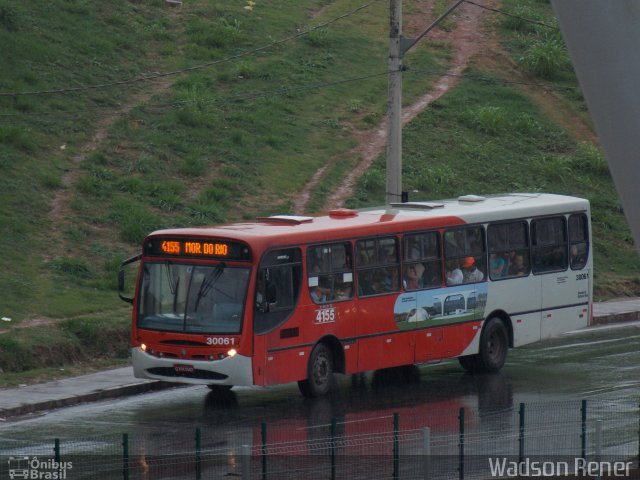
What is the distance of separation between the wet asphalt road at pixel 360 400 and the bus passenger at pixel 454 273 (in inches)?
69.8

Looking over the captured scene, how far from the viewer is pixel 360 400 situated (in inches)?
802

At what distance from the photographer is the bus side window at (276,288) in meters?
19.1

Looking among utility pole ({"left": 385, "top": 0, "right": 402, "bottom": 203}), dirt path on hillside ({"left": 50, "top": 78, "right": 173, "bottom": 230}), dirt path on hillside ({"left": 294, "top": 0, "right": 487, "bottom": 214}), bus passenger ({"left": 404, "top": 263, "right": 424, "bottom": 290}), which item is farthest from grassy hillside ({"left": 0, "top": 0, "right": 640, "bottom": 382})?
bus passenger ({"left": 404, "top": 263, "right": 424, "bottom": 290})

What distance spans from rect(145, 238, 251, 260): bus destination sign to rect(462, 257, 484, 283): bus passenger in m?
Answer: 4.98

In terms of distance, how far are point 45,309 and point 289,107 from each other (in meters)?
19.3

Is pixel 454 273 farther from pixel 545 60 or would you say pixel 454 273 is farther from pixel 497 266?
pixel 545 60

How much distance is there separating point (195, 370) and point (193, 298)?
1.10 m

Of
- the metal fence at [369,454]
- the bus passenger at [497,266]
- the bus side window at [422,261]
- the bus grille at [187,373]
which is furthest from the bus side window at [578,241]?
the bus grille at [187,373]

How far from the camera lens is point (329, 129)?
140 feet

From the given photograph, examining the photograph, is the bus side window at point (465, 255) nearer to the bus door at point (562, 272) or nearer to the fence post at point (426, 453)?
the bus door at point (562, 272)

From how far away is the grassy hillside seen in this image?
1129 inches

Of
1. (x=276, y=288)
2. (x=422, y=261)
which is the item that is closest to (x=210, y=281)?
(x=276, y=288)

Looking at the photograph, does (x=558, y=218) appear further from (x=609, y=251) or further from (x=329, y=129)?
(x=329, y=129)

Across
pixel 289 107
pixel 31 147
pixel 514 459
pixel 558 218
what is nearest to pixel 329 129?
pixel 289 107
